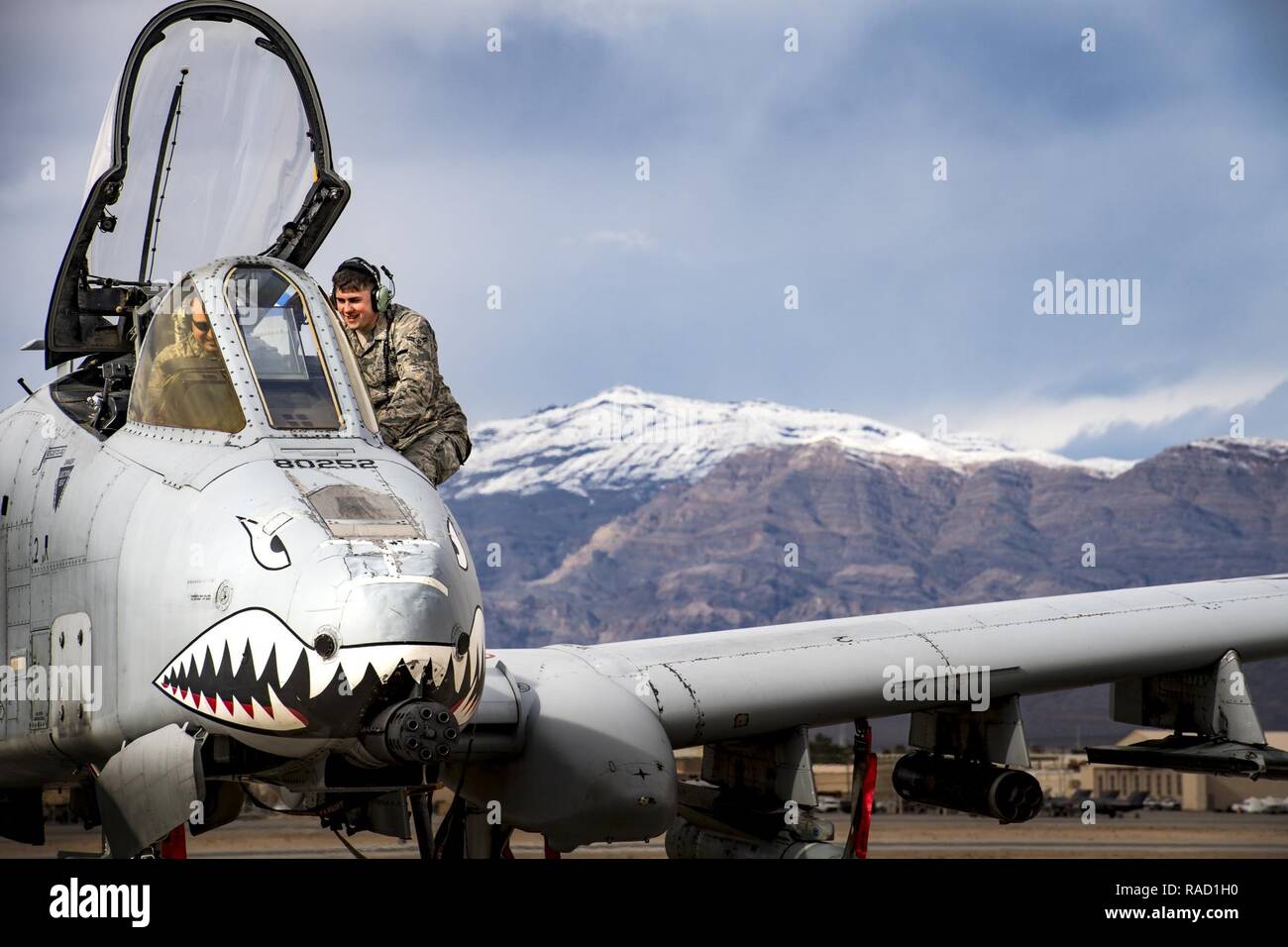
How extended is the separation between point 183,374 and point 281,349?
1.99 ft

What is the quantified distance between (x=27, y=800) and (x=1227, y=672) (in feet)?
30.9

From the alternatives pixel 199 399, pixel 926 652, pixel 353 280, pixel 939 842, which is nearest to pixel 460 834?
pixel 926 652

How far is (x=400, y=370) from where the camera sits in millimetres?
11008

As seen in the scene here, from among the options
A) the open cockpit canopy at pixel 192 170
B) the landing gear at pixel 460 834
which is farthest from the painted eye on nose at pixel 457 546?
the open cockpit canopy at pixel 192 170

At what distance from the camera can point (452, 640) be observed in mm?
7695

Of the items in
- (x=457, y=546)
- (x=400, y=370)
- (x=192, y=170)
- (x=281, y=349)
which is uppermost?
(x=192, y=170)

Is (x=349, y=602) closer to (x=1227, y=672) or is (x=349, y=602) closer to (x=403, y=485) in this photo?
(x=403, y=485)

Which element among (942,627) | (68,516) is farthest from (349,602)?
(942,627)

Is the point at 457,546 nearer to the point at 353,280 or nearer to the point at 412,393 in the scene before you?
the point at 412,393

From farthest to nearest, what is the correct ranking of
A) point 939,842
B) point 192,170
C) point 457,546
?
point 939,842
point 192,170
point 457,546

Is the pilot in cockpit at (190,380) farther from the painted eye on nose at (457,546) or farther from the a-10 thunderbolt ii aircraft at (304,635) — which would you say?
the painted eye on nose at (457,546)

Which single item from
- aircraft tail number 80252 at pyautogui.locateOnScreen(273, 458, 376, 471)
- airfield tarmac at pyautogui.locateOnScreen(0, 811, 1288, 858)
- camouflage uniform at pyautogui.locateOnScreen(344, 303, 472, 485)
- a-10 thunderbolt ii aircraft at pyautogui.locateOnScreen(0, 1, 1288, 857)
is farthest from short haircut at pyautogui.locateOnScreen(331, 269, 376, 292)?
airfield tarmac at pyautogui.locateOnScreen(0, 811, 1288, 858)

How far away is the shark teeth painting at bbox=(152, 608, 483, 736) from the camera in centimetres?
751

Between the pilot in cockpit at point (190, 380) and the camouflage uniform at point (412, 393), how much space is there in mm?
1504
